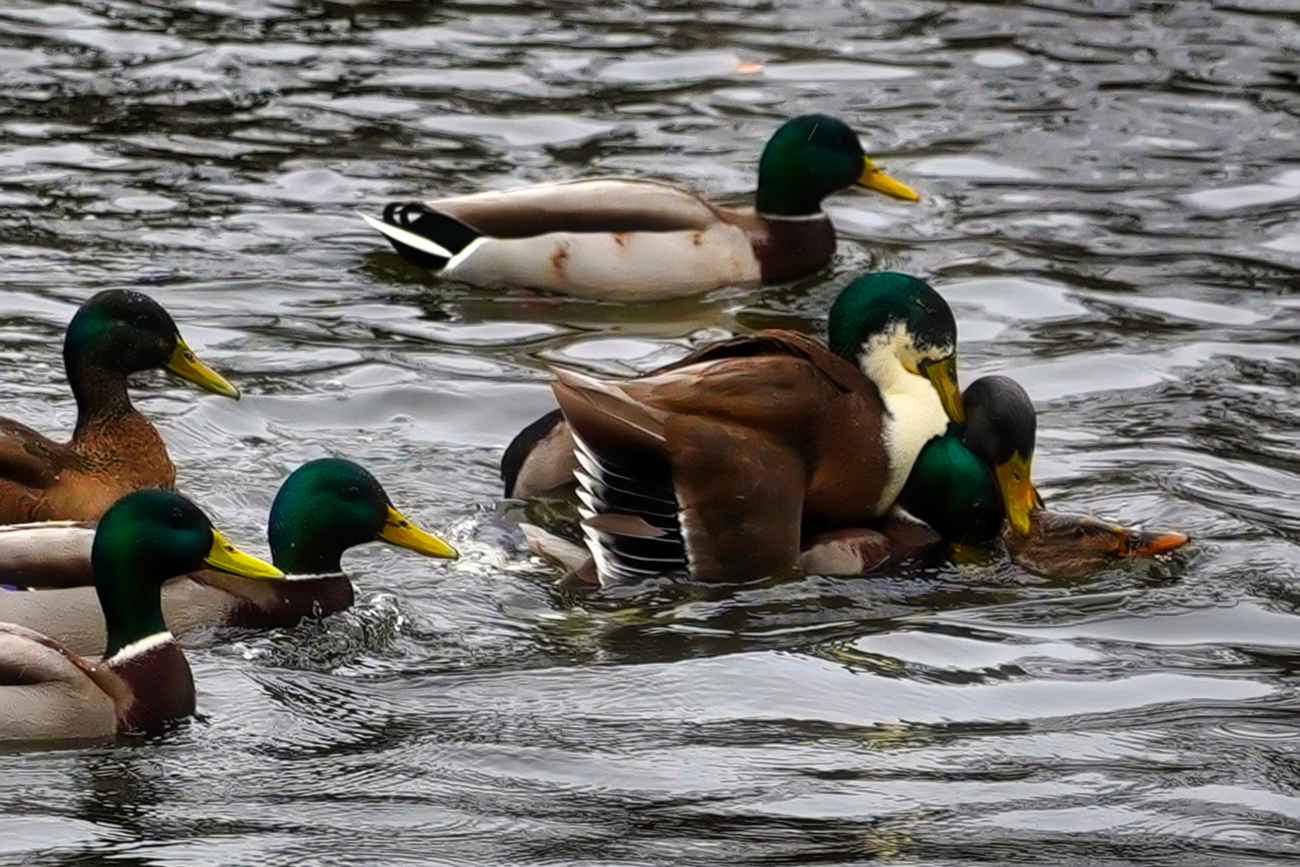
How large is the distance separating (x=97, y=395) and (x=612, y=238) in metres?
3.02

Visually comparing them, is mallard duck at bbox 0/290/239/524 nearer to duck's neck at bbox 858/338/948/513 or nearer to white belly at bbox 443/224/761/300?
duck's neck at bbox 858/338/948/513

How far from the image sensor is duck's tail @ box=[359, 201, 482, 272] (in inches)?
422

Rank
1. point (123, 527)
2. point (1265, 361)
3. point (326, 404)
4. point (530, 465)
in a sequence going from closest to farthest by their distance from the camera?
point (123, 527)
point (530, 465)
point (326, 404)
point (1265, 361)

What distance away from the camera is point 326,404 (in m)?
9.07

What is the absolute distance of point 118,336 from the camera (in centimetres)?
817

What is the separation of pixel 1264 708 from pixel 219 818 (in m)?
2.70

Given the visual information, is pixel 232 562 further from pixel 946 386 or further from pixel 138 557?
pixel 946 386

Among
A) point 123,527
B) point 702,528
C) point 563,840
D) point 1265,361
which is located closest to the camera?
point 563,840

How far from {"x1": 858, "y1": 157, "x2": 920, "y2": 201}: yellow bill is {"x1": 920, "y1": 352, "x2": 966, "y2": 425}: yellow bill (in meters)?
3.22

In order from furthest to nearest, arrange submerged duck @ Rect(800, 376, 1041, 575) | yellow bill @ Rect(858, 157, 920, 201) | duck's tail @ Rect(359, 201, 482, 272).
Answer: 1. yellow bill @ Rect(858, 157, 920, 201)
2. duck's tail @ Rect(359, 201, 482, 272)
3. submerged duck @ Rect(800, 376, 1041, 575)

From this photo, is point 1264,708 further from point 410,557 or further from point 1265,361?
point 1265,361

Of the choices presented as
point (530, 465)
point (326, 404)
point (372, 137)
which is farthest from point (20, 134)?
point (530, 465)

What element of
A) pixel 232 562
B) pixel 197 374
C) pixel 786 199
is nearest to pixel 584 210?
pixel 786 199

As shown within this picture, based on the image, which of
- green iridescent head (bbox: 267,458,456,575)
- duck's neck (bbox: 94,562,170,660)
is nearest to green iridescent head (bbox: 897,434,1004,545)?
green iridescent head (bbox: 267,458,456,575)
